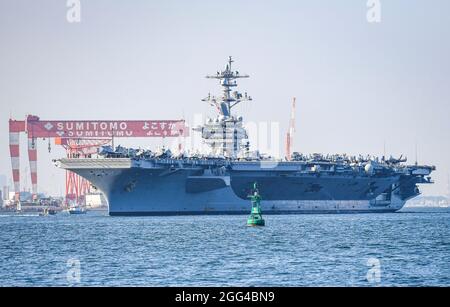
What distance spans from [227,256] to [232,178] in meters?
41.5

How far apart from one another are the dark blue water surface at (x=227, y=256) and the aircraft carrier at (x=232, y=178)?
1571cm

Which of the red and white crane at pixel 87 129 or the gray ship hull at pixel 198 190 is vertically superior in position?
the red and white crane at pixel 87 129

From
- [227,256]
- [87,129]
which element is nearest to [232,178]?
[87,129]

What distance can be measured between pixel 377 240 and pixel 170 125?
64357 mm

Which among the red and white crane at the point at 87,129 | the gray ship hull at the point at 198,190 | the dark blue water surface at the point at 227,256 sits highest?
the red and white crane at the point at 87,129

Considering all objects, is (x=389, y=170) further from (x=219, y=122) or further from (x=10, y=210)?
(x=10, y=210)

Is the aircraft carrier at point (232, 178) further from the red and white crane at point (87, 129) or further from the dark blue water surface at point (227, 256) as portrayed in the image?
the red and white crane at point (87, 129)

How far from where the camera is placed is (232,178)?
76562 millimetres

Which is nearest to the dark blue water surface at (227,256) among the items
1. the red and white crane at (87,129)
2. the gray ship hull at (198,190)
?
the gray ship hull at (198,190)

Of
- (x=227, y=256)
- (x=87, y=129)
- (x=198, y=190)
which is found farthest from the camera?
(x=87, y=129)

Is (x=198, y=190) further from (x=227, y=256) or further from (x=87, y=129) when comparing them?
(x=227, y=256)

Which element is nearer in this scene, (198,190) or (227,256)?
(227,256)

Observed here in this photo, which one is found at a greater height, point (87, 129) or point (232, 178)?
point (87, 129)

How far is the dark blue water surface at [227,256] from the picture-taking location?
27475mm
